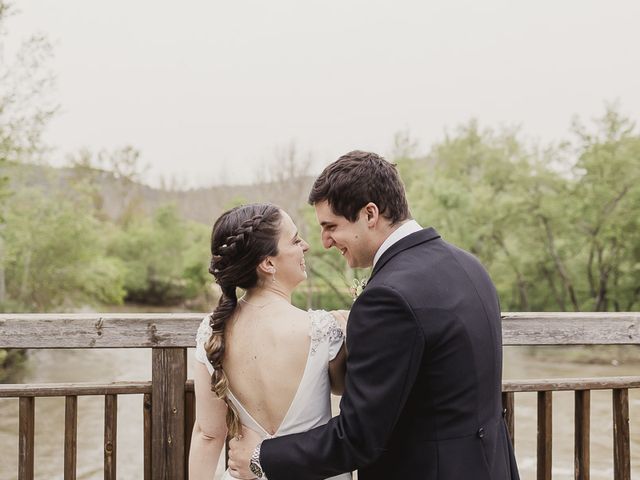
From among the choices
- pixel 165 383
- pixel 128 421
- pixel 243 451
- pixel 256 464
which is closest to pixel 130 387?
pixel 165 383

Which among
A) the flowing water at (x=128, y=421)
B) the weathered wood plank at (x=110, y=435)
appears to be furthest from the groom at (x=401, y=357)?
the flowing water at (x=128, y=421)

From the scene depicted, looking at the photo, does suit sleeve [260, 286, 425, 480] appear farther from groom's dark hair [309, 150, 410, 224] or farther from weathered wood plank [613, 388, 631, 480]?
weathered wood plank [613, 388, 631, 480]

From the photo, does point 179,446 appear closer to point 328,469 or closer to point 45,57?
point 328,469

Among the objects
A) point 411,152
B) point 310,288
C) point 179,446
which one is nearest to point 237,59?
point 411,152

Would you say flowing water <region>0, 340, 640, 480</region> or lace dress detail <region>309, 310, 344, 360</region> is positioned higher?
lace dress detail <region>309, 310, 344, 360</region>

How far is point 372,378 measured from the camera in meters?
1.59

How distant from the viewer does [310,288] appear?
32719mm

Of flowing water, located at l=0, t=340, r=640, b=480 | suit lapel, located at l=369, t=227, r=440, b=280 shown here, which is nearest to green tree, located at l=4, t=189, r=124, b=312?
flowing water, located at l=0, t=340, r=640, b=480

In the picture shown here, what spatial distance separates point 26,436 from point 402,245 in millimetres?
1625

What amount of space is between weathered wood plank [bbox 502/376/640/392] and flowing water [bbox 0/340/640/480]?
399 inches

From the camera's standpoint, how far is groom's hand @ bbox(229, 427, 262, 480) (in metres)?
1.92

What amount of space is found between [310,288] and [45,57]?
17.0 m

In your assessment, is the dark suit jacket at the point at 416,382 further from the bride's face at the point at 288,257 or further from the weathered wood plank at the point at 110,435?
the weathered wood plank at the point at 110,435

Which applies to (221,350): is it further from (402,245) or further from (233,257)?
(402,245)
